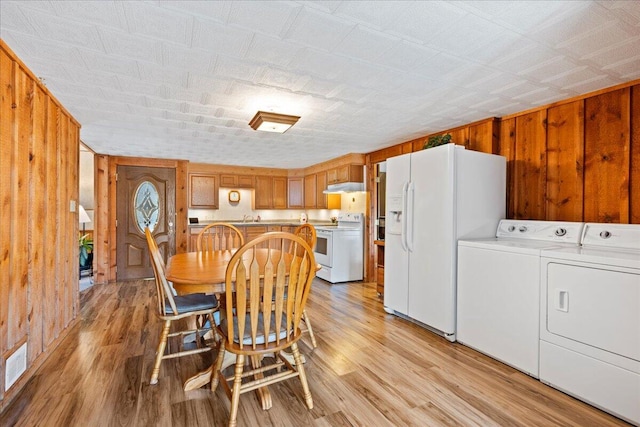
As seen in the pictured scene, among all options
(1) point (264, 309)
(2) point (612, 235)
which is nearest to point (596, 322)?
(2) point (612, 235)

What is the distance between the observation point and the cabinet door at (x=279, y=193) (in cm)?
677

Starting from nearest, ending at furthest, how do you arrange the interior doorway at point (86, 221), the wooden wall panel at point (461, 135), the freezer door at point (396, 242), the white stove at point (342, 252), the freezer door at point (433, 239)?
the freezer door at point (433, 239)
the freezer door at point (396, 242)
the wooden wall panel at point (461, 135)
the white stove at point (342, 252)
the interior doorway at point (86, 221)

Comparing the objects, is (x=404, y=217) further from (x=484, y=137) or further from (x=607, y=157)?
(x=607, y=157)

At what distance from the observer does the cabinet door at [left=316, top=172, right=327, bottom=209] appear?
5.96 meters

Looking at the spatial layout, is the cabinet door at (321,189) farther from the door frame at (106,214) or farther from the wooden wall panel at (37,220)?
the wooden wall panel at (37,220)

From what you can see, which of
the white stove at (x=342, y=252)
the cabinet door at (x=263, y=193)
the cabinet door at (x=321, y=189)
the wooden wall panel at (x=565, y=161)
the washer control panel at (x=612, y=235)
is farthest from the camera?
the cabinet door at (x=263, y=193)

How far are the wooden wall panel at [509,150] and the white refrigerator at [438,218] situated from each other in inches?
5.1

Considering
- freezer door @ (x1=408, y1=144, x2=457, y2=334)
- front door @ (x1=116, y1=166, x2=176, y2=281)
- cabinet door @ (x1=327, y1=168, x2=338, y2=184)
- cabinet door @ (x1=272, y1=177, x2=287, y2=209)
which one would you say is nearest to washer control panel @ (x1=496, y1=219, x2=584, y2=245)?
freezer door @ (x1=408, y1=144, x2=457, y2=334)

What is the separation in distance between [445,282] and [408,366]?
0.84 metres

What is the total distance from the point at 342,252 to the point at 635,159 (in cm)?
347

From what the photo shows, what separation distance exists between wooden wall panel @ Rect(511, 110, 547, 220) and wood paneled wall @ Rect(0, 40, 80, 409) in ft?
12.9

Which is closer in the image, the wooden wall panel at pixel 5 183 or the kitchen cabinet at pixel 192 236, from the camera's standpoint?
the wooden wall panel at pixel 5 183

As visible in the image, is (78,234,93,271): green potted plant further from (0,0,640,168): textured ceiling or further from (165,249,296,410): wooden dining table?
(165,249,296,410): wooden dining table

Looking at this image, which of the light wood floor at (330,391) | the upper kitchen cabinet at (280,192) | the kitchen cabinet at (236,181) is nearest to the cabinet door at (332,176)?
the upper kitchen cabinet at (280,192)
